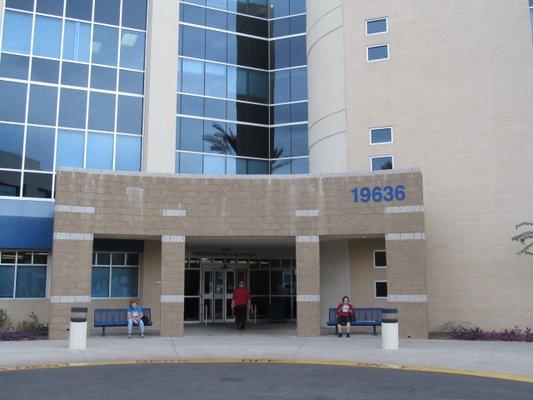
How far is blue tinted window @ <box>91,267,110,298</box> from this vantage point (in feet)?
77.0

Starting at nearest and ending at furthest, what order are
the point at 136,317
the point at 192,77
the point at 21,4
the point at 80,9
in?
the point at 136,317
the point at 21,4
the point at 80,9
the point at 192,77

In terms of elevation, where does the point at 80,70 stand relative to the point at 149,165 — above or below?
above

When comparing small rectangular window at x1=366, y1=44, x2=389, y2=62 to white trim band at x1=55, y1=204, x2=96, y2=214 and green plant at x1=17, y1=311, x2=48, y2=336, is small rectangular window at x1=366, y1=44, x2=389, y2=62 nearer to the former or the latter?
white trim band at x1=55, y1=204, x2=96, y2=214

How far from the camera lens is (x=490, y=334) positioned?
20.0 metres

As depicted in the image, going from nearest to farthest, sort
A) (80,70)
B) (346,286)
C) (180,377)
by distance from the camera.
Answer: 1. (180,377)
2. (346,286)
3. (80,70)

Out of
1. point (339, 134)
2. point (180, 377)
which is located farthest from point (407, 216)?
point (180, 377)

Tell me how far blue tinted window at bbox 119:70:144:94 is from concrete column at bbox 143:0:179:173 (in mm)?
294

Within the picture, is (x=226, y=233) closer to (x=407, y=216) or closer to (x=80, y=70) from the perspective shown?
(x=407, y=216)

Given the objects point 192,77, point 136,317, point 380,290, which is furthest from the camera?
point 192,77

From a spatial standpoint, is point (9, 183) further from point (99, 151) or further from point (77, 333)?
point (77, 333)

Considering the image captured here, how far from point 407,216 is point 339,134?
5614mm

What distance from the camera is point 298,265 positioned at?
810 inches

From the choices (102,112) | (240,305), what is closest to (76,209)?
(102,112)

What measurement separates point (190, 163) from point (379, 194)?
31.5 ft
